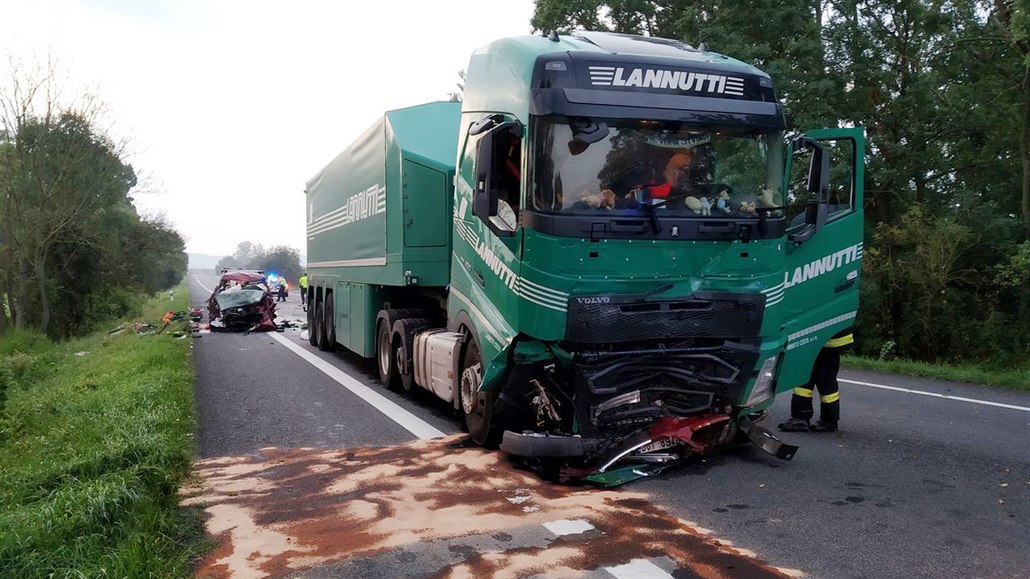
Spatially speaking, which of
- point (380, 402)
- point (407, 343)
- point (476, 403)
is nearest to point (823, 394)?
A: point (476, 403)

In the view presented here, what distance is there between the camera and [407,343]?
8.80m

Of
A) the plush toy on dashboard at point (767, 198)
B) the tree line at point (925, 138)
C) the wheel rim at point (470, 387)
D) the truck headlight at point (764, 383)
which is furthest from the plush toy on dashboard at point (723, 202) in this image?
the tree line at point (925, 138)

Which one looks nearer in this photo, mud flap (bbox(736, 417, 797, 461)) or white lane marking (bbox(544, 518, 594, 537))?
white lane marking (bbox(544, 518, 594, 537))

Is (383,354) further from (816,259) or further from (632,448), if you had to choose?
(816,259)

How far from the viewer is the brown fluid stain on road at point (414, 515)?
154 inches

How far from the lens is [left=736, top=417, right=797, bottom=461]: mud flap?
5695mm

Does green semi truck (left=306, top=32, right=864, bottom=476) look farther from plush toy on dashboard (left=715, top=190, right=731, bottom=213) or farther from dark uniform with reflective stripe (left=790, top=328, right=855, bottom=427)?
dark uniform with reflective stripe (left=790, top=328, right=855, bottom=427)

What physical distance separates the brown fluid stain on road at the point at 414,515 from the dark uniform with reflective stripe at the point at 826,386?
274 cm

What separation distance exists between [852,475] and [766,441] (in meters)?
0.64

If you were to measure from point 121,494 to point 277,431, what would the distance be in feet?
9.23

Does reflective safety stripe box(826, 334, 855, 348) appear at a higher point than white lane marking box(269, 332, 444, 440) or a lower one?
higher

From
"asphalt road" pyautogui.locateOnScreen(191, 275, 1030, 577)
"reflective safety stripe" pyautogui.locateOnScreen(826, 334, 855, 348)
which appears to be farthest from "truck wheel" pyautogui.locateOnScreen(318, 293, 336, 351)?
"reflective safety stripe" pyautogui.locateOnScreen(826, 334, 855, 348)

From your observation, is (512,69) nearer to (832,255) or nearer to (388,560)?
(832,255)

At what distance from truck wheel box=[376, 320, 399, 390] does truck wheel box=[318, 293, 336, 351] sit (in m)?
3.21
